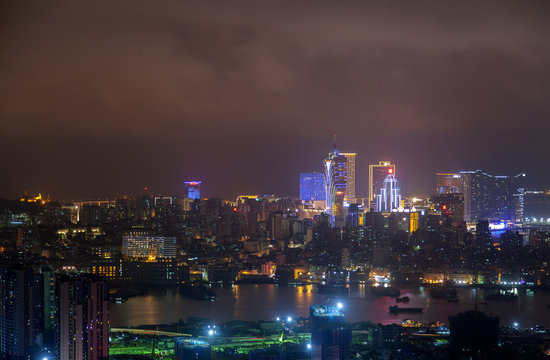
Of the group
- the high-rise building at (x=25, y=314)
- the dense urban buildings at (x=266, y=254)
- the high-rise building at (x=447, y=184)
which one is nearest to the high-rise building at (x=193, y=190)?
the dense urban buildings at (x=266, y=254)

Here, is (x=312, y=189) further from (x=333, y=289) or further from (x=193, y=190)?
(x=333, y=289)

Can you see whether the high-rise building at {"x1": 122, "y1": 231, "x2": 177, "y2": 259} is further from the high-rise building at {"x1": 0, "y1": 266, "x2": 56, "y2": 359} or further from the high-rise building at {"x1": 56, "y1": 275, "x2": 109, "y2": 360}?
the high-rise building at {"x1": 56, "y1": 275, "x2": 109, "y2": 360}

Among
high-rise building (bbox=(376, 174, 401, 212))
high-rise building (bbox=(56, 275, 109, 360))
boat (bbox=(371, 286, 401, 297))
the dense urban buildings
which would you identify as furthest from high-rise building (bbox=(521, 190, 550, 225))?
high-rise building (bbox=(56, 275, 109, 360))

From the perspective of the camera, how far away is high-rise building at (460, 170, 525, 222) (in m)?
20.6

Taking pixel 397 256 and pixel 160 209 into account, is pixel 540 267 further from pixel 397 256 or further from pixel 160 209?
pixel 160 209

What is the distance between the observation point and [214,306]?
945 centimetres

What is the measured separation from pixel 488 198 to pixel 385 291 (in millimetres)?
11120

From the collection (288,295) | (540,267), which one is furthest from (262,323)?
(540,267)

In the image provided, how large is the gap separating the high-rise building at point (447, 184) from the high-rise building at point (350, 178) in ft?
8.80

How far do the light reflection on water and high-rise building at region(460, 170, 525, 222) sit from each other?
375 inches

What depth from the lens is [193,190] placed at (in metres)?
20.0

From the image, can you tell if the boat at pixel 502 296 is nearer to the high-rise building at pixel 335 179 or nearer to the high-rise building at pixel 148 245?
the high-rise building at pixel 148 245

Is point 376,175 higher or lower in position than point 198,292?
higher

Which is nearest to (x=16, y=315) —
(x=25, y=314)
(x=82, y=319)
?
(x=25, y=314)
